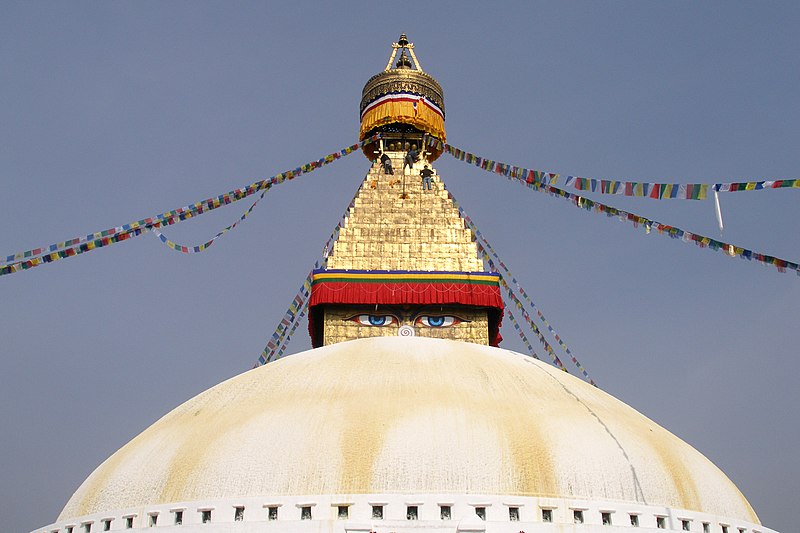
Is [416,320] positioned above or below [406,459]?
above

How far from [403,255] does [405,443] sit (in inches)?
464

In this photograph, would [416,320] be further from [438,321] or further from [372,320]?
[372,320]

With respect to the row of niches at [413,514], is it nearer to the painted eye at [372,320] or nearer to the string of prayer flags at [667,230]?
the string of prayer flags at [667,230]

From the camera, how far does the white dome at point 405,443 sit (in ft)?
24.2

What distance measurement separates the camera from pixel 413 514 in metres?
7.13

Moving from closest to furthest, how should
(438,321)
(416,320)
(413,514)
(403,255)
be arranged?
(413,514) → (416,320) → (438,321) → (403,255)

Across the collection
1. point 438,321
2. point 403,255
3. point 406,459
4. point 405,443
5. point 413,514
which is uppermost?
point 403,255

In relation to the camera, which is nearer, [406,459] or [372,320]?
[406,459]

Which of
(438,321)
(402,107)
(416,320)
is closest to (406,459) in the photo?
(416,320)

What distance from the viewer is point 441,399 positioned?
8180mm

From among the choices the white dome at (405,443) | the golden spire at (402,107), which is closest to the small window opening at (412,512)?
the white dome at (405,443)

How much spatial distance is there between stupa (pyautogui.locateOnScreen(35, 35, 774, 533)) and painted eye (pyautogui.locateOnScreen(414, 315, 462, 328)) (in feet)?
26.6

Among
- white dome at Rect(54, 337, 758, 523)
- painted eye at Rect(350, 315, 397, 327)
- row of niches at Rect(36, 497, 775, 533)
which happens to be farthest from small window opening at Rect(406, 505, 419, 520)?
painted eye at Rect(350, 315, 397, 327)

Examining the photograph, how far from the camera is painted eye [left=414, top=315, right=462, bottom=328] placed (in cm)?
1839
